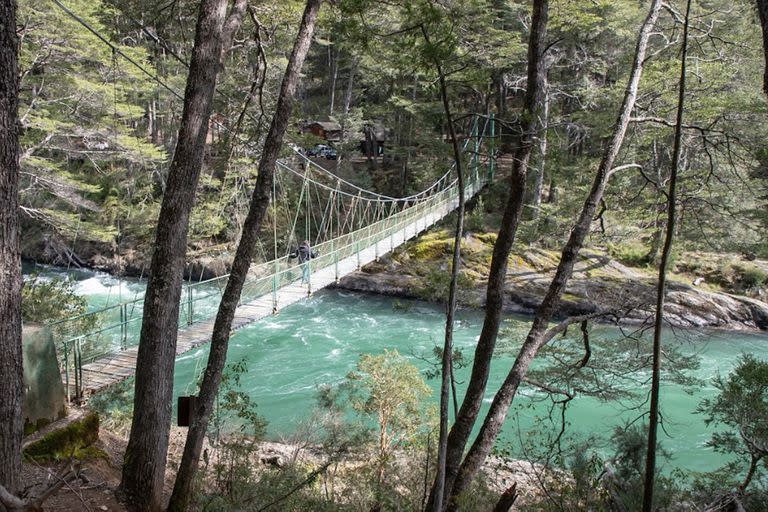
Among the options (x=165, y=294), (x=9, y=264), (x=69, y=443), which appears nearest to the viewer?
(x=9, y=264)

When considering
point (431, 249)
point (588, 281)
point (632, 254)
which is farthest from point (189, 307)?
point (632, 254)

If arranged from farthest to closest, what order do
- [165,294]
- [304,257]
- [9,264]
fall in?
[304,257], [165,294], [9,264]

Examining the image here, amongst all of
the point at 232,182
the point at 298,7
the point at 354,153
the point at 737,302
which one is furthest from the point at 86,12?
the point at 737,302

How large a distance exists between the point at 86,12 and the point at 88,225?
2.52 m

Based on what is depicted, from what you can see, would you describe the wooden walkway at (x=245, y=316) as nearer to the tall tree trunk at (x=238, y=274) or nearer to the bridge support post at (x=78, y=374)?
the bridge support post at (x=78, y=374)

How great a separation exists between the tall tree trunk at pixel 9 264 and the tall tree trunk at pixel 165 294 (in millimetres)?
890

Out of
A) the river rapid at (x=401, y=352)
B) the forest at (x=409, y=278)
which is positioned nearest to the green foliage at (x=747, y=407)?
the forest at (x=409, y=278)

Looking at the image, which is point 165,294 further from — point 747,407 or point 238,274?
point 747,407

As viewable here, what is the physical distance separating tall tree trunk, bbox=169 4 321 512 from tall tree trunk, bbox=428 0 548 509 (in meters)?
1.08

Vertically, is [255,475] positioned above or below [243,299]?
below

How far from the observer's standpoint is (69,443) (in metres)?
2.93

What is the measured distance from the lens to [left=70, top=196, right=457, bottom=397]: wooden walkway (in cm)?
385

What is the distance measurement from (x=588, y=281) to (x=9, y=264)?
9425mm

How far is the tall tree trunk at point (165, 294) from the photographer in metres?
2.38
